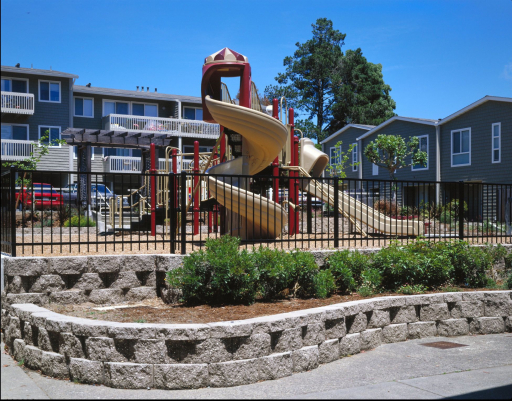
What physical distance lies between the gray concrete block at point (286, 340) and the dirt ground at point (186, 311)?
2.33 feet

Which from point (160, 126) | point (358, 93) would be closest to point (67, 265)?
point (160, 126)

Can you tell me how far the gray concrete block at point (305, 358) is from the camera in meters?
5.66

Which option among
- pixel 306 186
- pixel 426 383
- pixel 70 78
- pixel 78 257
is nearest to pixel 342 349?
pixel 426 383

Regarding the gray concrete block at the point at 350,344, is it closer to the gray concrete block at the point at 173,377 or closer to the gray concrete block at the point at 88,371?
the gray concrete block at the point at 173,377

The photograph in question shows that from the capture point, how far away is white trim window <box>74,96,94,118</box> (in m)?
34.8

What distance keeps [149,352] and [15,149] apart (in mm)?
28659

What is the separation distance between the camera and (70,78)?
3297cm

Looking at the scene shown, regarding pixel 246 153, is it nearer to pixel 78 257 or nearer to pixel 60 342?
pixel 78 257

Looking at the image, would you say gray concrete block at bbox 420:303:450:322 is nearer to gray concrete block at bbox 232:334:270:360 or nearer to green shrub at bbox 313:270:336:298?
green shrub at bbox 313:270:336:298

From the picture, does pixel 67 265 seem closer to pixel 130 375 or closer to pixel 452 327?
pixel 130 375

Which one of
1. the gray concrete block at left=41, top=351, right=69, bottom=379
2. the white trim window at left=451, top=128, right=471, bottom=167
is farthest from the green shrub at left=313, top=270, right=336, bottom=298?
the white trim window at left=451, top=128, right=471, bottom=167

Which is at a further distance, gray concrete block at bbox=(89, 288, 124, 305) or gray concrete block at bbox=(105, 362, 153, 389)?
gray concrete block at bbox=(89, 288, 124, 305)

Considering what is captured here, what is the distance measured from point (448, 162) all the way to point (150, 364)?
25.9m

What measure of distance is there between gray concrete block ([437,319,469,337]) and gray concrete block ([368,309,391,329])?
1.11 metres
